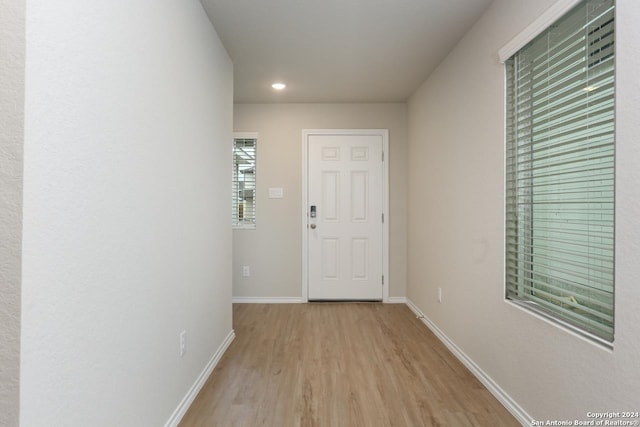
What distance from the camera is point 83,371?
3.51 ft

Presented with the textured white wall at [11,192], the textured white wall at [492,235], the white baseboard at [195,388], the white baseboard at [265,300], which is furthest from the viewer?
the white baseboard at [265,300]

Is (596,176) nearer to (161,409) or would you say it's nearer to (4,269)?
(4,269)

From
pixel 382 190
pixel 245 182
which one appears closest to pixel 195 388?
pixel 245 182

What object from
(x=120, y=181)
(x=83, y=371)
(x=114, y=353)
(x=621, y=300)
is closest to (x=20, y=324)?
(x=83, y=371)

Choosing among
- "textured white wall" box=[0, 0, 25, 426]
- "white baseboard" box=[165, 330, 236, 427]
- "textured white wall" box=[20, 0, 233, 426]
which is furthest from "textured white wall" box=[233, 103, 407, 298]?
"textured white wall" box=[0, 0, 25, 426]

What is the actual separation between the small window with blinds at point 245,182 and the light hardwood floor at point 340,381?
1277mm

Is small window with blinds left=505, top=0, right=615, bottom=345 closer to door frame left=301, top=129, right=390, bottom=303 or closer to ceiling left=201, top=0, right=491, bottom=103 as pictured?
ceiling left=201, top=0, right=491, bottom=103

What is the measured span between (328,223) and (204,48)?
7.87ft

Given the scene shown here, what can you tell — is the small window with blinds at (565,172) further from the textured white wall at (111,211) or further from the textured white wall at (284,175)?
the textured white wall at (284,175)

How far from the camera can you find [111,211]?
1.21 m

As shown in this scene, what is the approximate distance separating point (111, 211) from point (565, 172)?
189cm

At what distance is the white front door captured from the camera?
4148 millimetres

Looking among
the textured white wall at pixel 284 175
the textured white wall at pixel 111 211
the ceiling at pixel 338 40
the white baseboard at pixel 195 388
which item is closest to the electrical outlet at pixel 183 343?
the textured white wall at pixel 111 211

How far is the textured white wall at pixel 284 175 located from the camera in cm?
414
